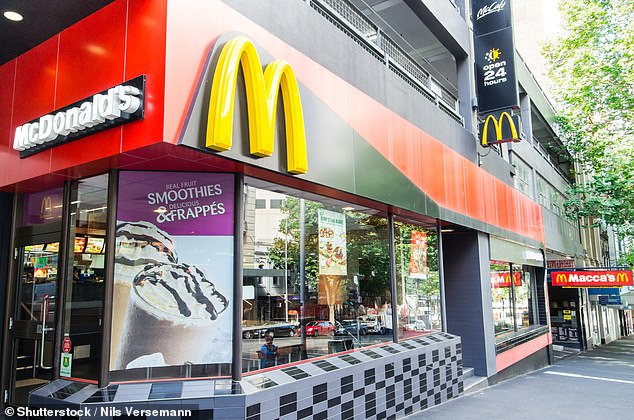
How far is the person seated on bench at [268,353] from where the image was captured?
5129mm

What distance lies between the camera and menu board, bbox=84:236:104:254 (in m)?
4.75

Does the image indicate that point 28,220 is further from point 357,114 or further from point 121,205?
point 357,114

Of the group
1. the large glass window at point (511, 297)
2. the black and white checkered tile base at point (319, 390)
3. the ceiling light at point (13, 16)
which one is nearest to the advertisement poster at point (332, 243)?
the black and white checkered tile base at point (319, 390)

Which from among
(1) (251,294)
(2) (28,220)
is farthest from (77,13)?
(1) (251,294)

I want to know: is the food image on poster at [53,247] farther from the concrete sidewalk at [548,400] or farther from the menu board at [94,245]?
the concrete sidewalk at [548,400]

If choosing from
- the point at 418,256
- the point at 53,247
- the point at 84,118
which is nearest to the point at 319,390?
the point at 53,247

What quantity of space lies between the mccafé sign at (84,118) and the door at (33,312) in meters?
1.23

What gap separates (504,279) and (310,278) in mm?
8520

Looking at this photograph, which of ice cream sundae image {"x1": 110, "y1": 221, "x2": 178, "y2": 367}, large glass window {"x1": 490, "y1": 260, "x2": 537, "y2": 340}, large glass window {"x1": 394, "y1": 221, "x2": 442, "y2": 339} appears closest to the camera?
ice cream sundae image {"x1": 110, "y1": 221, "x2": 178, "y2": 367}

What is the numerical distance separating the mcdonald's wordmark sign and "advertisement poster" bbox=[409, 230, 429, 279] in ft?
12.6

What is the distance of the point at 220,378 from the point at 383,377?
2.79 m

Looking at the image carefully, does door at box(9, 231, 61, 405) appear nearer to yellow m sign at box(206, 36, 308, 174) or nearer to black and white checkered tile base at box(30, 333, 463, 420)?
black and white checkered tile base at box(30, 333, 463, 420)
